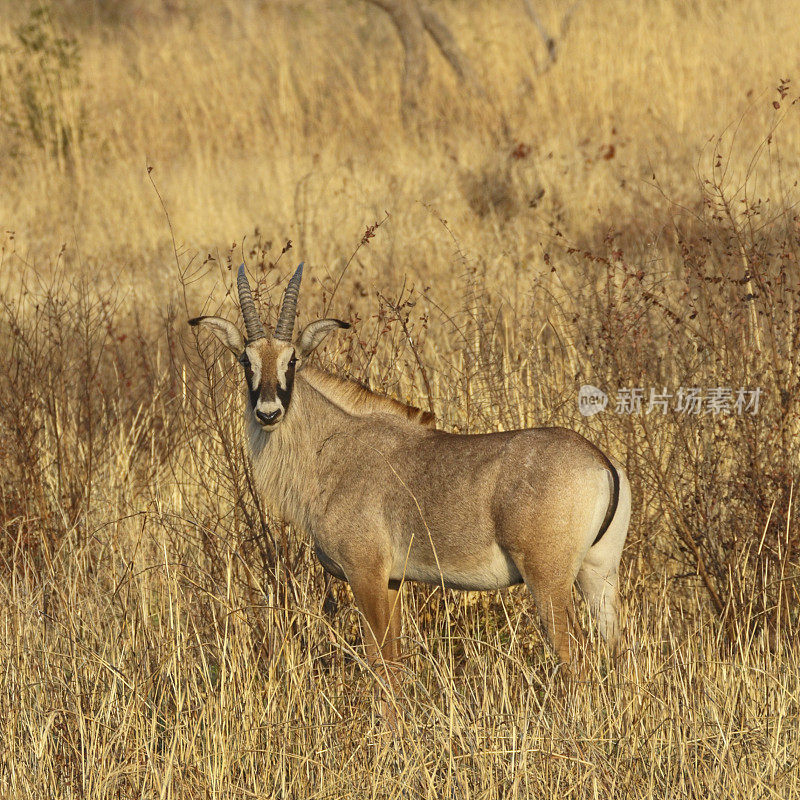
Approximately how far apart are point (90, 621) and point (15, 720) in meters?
0.74

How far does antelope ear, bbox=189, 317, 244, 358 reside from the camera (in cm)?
523

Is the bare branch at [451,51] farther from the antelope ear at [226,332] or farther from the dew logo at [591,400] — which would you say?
the antelope ear at [226,332]

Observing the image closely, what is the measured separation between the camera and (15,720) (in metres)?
4.72

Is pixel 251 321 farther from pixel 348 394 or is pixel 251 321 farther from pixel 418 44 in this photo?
pixel 418 44

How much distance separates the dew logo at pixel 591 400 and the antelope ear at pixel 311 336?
1.83 meters

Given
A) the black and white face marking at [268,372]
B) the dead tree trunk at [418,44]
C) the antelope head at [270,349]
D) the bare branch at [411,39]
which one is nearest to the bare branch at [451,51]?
the dead tree trunk at [418,44]

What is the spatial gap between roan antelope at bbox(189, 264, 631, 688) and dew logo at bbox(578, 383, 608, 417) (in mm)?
1494

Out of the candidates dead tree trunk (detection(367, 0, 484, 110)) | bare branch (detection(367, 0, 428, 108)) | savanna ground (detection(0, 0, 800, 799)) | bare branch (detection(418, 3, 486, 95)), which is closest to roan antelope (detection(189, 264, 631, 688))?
savanna ground (detection(0, 0, 800, 799))

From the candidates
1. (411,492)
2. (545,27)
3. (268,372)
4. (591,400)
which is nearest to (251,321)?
(268,372)

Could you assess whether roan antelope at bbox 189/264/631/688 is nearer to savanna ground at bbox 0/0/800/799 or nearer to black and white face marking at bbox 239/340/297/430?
black and white face marking at bbox 239/340/297/430

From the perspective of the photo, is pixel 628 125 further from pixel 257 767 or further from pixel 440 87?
pixel 257 767

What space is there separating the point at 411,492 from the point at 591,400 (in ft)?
6.46

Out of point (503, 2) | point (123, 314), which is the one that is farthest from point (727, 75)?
point (123, 314)

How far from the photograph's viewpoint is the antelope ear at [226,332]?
5227 millimetres
